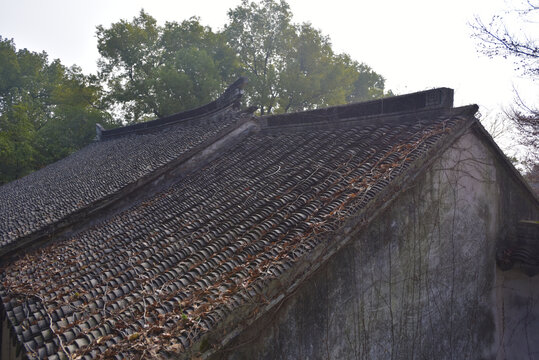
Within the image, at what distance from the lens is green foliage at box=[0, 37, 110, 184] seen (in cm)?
1847

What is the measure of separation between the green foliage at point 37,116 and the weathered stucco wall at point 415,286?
20032 millimetres

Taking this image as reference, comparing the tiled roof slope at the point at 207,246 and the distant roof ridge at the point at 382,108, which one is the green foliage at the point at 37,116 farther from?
the distant roof ridge at the point at 382,108

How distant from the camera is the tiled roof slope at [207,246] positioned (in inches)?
104

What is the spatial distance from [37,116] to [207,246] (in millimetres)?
26678

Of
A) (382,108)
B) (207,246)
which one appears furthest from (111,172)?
(382,108)

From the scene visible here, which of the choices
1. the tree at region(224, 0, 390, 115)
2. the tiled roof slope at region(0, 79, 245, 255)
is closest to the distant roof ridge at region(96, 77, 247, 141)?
the tiled roof slope at region(0, 79, 245, 255)

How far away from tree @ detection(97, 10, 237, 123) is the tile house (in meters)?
15.7

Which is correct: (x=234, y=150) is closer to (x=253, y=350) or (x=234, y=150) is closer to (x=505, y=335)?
(x=253, y=350)

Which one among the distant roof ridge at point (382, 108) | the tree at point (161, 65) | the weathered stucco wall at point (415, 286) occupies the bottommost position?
the weathered stucco wall at point (415, 286)

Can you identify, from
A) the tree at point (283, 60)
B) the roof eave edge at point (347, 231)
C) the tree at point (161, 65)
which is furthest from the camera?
the tree at point (283, 60)

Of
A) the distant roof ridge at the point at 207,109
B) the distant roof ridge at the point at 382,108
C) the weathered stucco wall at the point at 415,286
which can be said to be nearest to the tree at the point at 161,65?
the distant roof ridge at the point at 207,109

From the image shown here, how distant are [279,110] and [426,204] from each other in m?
22.6

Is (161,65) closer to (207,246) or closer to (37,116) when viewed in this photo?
(37,116)

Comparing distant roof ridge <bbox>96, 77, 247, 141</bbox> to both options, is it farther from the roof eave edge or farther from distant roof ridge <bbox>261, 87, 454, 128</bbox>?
the roof eave edge
